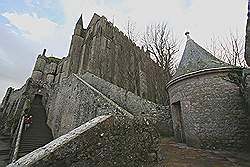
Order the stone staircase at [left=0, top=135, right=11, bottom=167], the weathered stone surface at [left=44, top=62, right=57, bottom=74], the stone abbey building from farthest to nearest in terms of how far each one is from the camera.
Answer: the weathered stone surface at [left=44, top=62, right=57, bottom=74] < the stone staircase at [left=0, top=135, right=11, bottom=167] < the stone abbey building

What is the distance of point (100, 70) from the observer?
2161 cm

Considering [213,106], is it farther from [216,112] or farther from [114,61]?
[114,61]

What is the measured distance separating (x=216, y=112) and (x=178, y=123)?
2578 mm

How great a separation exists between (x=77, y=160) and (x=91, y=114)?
394 centimetres

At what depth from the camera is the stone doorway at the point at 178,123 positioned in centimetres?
967

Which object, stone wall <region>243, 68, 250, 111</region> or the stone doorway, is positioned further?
the stone doorway

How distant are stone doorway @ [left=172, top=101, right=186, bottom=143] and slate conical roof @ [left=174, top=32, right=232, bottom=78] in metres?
1.89

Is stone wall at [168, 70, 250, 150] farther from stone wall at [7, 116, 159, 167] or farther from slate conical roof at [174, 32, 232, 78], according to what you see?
stone wall at [7, 116, 159, 167]

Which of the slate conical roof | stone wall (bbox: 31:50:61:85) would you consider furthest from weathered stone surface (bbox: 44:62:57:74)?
the slate conical roof

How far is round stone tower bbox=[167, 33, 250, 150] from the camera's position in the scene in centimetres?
759

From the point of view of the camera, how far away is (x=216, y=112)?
25.9 feet

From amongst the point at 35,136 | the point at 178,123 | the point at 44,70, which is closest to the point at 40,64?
the point at 44,70

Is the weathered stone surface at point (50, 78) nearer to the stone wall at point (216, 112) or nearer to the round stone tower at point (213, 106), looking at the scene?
the round stone tower at point (213, 106)

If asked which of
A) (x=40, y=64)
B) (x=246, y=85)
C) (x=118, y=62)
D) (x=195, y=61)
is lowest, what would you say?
(x=246, y=85)
